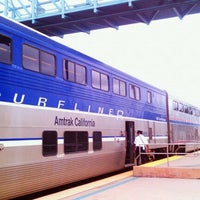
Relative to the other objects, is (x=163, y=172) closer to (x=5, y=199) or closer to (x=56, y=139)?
(x=56, y=139)

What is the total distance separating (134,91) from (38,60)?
22.7ft

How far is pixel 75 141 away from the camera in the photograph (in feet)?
33.6

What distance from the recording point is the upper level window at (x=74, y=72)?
10.1m

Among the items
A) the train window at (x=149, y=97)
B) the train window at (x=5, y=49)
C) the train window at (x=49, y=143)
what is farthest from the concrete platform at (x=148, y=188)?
the train window at (x=149, y=97)

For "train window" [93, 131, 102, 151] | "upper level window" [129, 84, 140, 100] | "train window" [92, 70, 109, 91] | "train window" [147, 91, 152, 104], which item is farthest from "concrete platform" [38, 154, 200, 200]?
"train window" [147, 91, 152, 104]

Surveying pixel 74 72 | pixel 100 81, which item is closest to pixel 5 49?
pixel 74 72

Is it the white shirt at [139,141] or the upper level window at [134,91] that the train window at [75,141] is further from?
the upper level window at [134,91]

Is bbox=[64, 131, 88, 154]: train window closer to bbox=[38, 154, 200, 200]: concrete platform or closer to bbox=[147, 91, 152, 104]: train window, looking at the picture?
bbox=[38, 154, 200, 200]: concrete platform

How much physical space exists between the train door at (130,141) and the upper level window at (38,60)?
5.71 m

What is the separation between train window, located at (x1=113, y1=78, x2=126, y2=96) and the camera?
1327 centimetres

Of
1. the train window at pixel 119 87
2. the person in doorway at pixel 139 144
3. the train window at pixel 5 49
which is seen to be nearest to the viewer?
the train window at pixel 5 49

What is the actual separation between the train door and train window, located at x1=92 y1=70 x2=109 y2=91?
8.30 feet

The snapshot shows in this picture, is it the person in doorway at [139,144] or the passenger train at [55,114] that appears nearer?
the passenger train at [55,114]

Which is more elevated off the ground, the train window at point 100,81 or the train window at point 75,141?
the train window at point 100,81
